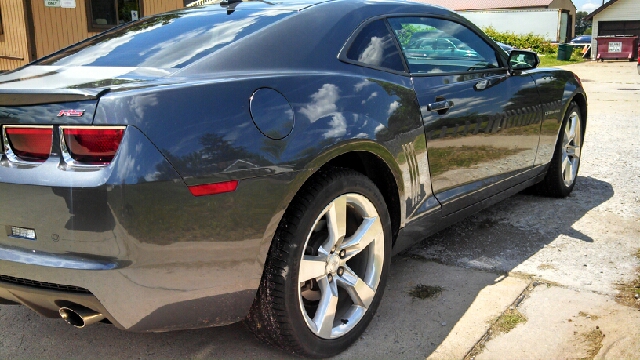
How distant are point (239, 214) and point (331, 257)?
59 centimetres

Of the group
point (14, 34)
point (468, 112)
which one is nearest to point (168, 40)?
point (468, 112)

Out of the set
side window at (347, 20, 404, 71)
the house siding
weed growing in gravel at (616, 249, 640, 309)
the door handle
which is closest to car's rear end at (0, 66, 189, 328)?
side window at (347, 20, 404, 71)

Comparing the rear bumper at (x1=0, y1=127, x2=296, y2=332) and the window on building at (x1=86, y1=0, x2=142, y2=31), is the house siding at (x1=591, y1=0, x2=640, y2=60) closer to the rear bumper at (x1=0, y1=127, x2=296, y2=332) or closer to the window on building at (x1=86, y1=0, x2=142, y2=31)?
the window on building at (x1=86, y1=0, x2=142, y2=31)

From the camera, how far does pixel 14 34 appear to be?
1263 cm

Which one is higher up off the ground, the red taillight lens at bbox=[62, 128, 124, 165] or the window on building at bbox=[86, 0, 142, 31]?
the window on building at bbox=[86, 0, 142, 31]

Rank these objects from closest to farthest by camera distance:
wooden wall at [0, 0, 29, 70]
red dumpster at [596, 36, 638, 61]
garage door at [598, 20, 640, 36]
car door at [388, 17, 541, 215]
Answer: car door at [388, 17, 541, 215] → wooden wall at [0, 0, 29, 70] → red dumpster at [596, 36, 638, 61] → garage door at [598, 20, 640, 36]

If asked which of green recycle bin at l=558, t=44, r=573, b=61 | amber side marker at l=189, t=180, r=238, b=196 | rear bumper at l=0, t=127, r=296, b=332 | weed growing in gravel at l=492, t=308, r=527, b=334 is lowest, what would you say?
green recycle bin at l=558, t=44, r=573, b=61

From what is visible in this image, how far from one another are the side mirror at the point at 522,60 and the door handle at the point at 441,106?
924 millimetres

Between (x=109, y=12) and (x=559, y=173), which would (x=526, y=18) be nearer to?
(x=109, y=12)

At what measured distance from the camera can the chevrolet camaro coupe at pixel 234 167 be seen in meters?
2.10

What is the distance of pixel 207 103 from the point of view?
2.23 metres

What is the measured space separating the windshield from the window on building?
11022 mm

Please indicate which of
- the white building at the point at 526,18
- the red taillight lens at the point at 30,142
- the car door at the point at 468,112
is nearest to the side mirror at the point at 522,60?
the car door at the point at 468,112

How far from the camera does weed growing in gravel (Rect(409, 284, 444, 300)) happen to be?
332cm
